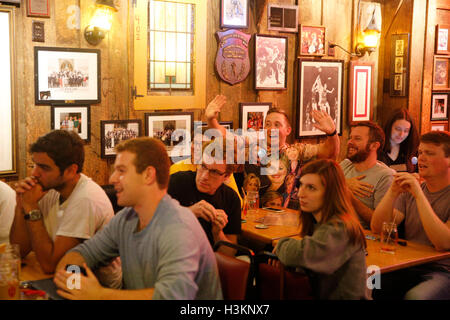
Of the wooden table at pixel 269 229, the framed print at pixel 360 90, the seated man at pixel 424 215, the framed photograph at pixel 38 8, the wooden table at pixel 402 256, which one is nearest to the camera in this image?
the wooden table at pixel 402 256

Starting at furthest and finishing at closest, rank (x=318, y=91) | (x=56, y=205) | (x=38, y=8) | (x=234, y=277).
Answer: (x=318, y=91) → (x=38, y=8) → (x=56, y=205) → (x=234, y=277)

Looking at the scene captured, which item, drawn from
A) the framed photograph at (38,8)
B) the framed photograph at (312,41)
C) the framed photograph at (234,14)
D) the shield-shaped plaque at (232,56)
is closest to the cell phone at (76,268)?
the framed photograph at (38,8)

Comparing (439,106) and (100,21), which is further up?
(100,21)

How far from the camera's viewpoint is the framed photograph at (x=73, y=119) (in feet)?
14.9

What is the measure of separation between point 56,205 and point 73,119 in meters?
1.95

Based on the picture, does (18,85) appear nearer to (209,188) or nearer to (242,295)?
(209,188)

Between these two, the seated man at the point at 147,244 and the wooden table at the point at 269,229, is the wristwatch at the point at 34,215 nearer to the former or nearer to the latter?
the seated man at the point at 147,244

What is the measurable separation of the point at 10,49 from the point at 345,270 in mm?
3256

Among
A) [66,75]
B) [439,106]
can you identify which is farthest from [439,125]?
Answer: [66,75]

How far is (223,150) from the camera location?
340cm

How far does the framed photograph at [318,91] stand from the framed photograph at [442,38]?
1525 mm

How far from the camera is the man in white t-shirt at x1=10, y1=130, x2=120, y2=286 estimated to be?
264cm

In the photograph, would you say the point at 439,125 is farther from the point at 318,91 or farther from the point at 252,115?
the point at 252,115

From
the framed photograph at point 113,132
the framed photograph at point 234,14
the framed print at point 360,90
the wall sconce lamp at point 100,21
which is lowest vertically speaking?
the framed photograph at point 113,132
